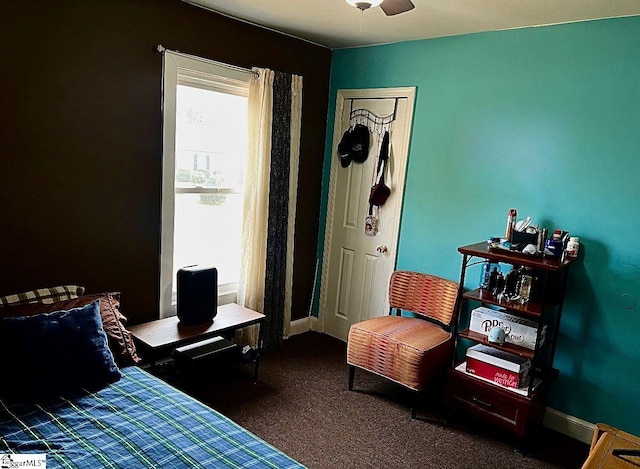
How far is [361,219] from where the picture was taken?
3.92m

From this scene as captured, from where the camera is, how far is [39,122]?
250 cm

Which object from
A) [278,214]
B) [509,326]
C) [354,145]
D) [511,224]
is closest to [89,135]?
[278,214]

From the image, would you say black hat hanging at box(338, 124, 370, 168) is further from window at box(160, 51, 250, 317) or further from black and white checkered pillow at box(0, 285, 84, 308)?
black and white checkered pillow at box(0, 285, 84, 308)

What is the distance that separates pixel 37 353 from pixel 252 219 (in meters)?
1.81

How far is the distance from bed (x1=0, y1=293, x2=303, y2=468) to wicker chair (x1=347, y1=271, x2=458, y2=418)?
4.30 ft

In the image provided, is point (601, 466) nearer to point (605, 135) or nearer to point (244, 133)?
point (605, 135)

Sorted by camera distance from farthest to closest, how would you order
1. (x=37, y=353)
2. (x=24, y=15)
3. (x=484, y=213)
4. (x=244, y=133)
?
(x=244, y=133) → (x=484, y=213) → (x=24, y=15) → (x=37, y=353)

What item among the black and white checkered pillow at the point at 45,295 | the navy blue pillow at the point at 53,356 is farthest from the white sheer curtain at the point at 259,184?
the navy blue pillow at the point at 53,356

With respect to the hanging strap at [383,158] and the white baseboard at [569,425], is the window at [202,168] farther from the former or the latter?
the white baseboard at [569,425]

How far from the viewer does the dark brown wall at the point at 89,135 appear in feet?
8.02

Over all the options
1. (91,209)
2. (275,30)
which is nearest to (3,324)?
(91,209)

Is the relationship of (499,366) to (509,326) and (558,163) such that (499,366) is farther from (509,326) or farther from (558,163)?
(558,163)

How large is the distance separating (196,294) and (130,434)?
1265 millimetres

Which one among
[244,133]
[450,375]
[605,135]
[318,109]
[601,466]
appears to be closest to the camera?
[601,466]
